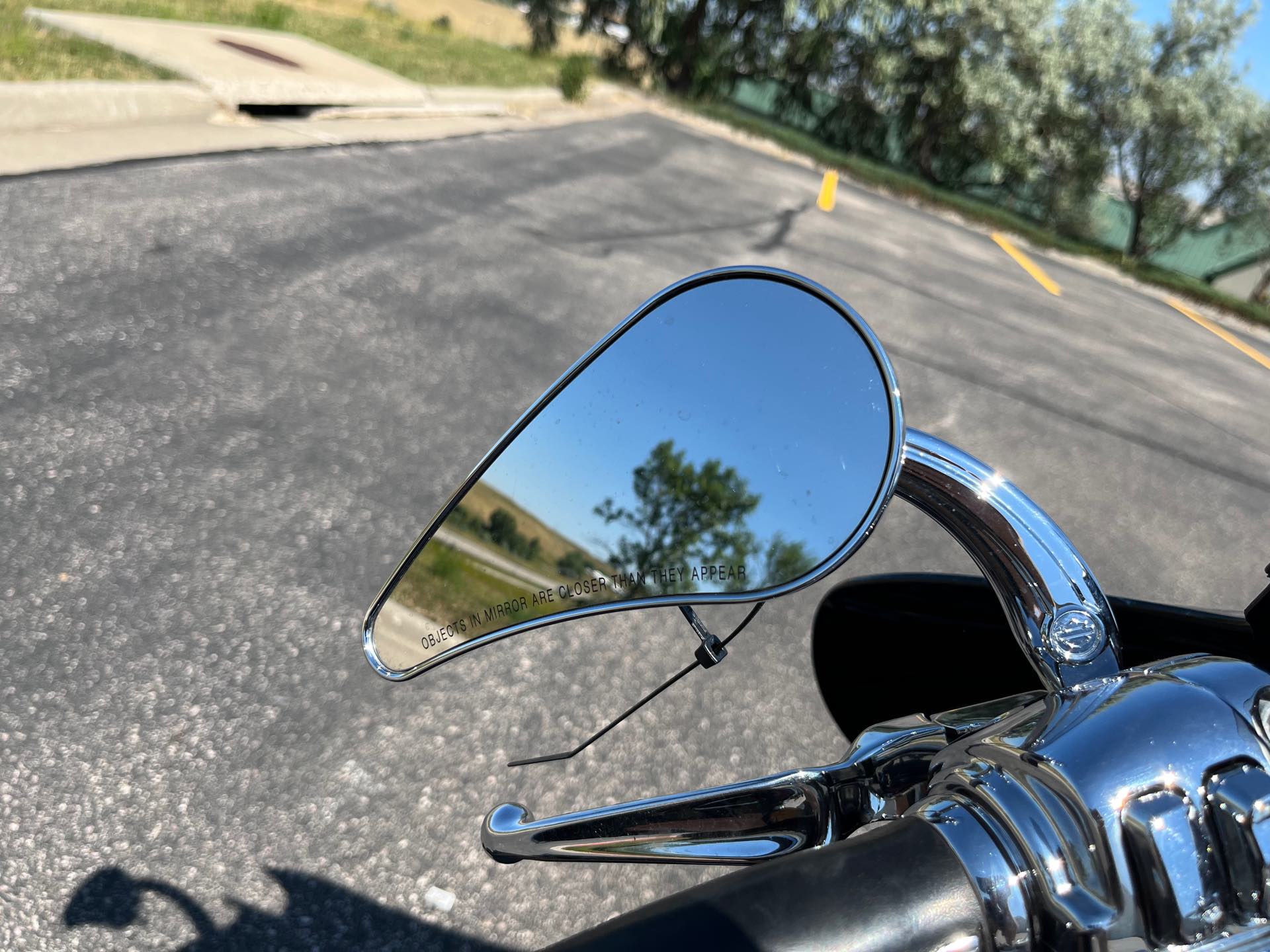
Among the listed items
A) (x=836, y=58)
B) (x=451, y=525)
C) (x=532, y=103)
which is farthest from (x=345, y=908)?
(x=836, y=58)

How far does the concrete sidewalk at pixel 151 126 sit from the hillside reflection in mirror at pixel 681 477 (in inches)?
219

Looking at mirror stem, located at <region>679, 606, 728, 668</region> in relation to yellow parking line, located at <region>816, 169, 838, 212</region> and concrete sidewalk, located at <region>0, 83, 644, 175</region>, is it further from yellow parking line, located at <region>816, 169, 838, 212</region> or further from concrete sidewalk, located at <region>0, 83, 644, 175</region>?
yellow parking line, located at <region>816, 169, 838, 212</region>

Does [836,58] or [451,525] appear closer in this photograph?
[451,525]

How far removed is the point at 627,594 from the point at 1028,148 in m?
25.3

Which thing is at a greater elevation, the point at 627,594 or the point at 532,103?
the point at 532,103

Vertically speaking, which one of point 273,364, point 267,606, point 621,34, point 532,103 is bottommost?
point 267,606

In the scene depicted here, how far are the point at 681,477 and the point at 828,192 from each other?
13.3 m

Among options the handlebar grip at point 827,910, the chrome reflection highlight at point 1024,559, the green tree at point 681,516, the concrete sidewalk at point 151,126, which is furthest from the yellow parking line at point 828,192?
the handlebar grip at point 827,910

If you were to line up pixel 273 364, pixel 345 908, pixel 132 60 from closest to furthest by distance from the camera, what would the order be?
pixel 345 908 < pixel 273 364 < pixel 132 60

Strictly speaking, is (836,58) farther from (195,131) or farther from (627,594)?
(627,594)

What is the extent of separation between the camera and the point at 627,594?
91 centimetres

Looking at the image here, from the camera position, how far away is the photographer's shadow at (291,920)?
1.82m

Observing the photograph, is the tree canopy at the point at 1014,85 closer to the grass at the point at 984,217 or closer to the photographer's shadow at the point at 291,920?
the grass at the point at 984,217

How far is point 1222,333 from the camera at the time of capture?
12.2m
